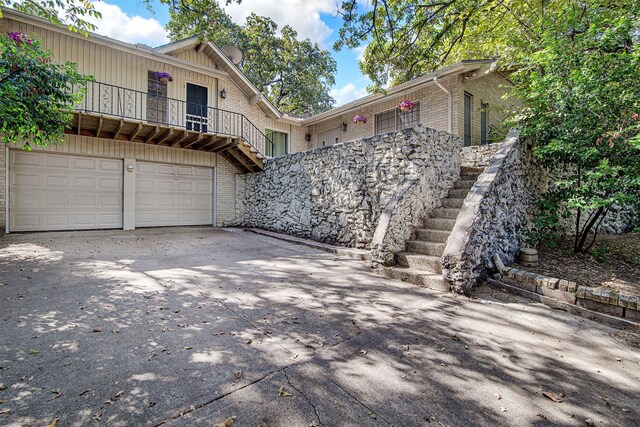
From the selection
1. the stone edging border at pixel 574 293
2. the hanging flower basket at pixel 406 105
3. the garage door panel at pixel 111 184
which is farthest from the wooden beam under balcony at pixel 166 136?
the stone edging border at pixel 574 293

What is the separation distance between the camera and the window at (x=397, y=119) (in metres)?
9.94

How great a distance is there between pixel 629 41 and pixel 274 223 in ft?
27.9

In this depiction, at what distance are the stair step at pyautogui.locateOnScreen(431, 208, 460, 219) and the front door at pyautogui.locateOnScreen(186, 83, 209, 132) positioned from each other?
8.43 meters

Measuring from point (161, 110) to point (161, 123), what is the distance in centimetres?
133

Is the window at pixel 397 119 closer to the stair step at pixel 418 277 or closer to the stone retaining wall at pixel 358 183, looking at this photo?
the stone retaining wall at pixel 358 183

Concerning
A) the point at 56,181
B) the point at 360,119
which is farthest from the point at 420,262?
the point at 56,181

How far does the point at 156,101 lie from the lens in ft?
31.8

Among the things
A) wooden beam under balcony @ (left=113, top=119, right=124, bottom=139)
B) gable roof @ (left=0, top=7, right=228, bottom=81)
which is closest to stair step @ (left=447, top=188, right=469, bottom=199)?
wooden beam under balcony @ (left=113, top=119, right=124, bottom=139)

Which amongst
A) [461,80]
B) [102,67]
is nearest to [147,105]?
[102,67]

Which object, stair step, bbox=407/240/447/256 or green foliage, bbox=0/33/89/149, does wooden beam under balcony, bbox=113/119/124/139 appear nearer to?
green foliage, bbox=0/33/89/149

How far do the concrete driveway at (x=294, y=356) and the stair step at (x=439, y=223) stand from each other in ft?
4.64

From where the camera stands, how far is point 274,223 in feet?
30.7

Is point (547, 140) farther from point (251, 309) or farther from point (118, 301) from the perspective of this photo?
point (118, 301)

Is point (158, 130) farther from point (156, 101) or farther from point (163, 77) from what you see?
point (163, 77)
